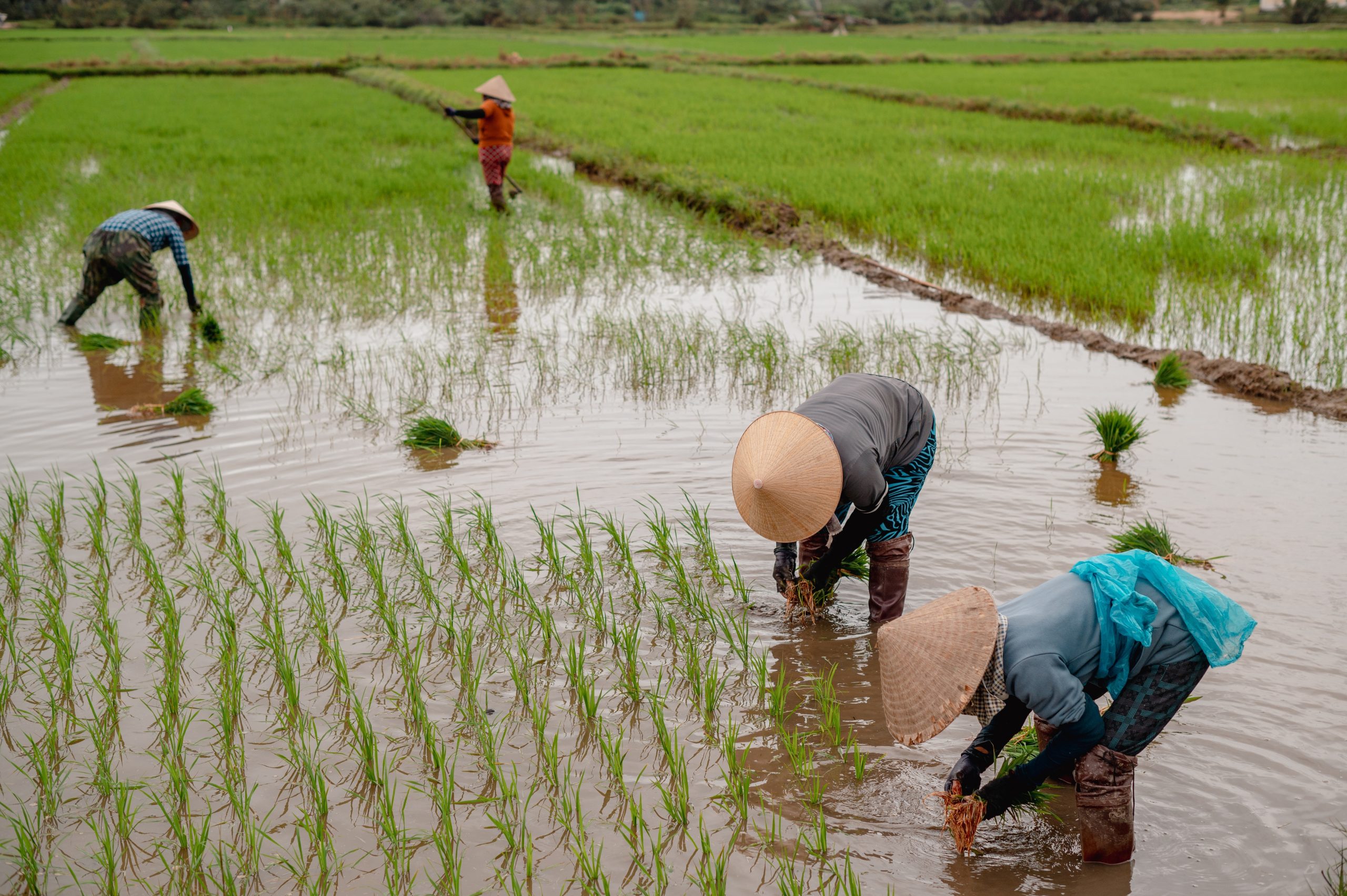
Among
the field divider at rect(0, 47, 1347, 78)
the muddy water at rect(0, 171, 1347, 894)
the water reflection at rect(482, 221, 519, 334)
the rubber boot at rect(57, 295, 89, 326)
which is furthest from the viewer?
the field divider at rect(0, 47, 1347, 78)

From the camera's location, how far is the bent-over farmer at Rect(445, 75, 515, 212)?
9.18m

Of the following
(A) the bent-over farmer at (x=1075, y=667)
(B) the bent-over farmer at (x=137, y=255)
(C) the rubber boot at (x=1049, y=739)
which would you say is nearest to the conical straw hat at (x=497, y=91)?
(B) the bent-over farmer at (x=137, y=255)

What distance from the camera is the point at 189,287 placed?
20.3 feet

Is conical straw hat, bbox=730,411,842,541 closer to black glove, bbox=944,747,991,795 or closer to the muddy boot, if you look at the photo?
black glove, bbox=944,747,991,795

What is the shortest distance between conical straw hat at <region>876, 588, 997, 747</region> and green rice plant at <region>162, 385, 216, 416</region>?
3.97 m

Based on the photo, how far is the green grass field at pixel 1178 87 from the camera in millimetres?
12844

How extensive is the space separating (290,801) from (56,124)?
16.0 meters

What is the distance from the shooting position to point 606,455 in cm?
449

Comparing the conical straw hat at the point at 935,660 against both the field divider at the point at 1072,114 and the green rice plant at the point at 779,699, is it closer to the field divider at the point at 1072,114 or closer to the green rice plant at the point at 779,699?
the green rice plant at the point at 779,699

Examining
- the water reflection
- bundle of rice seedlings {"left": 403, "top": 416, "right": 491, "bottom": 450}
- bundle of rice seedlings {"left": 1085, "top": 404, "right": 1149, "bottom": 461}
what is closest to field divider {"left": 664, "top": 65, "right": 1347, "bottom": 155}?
the water reflection

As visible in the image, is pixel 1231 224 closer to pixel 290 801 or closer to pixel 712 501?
pixel 712 501

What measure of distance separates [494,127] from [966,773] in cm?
821

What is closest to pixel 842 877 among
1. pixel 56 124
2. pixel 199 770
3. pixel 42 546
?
pixel 199 770

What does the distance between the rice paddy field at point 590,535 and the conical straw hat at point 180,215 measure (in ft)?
1.67
